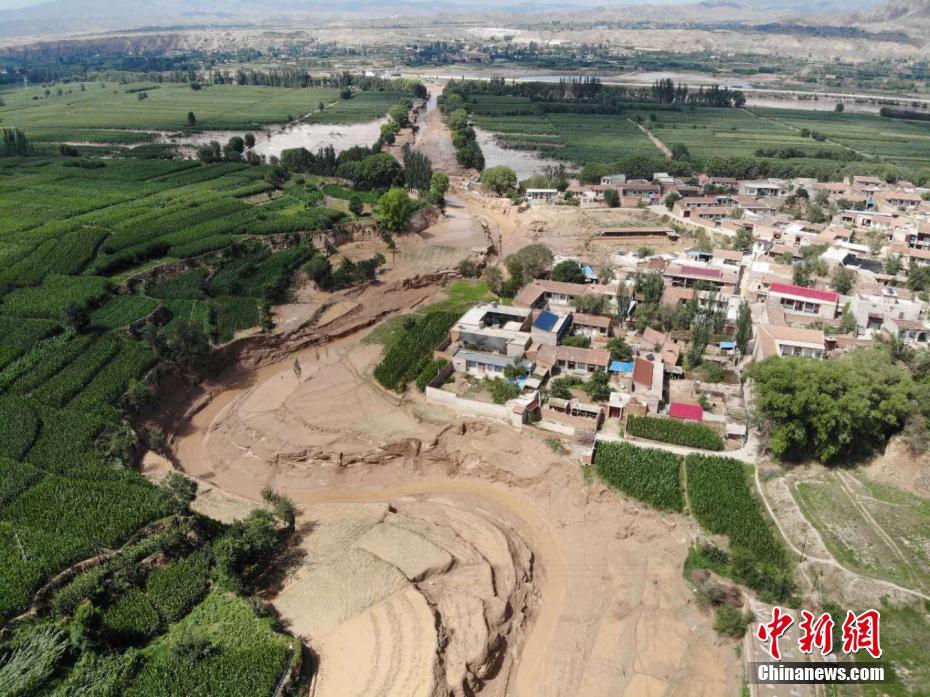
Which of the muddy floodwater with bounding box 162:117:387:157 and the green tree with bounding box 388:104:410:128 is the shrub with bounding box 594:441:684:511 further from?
the green tree with bounding box 388:104:410:128

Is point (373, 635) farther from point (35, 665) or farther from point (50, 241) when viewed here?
point (50, 241)

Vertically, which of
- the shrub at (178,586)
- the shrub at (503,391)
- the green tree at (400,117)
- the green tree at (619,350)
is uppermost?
the green tree at (400,117)

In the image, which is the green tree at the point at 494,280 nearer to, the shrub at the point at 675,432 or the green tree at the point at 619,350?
the green tree at the point at 619,350

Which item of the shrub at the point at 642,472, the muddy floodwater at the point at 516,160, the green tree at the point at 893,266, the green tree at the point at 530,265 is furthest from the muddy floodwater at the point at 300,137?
the shrub at the point at 642,472

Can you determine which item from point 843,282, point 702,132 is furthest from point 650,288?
point 702,132

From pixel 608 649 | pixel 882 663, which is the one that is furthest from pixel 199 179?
pixel 882 663

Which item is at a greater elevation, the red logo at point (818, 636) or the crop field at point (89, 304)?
the crop field at point (89, 304)

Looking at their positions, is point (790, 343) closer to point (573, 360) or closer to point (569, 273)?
point (573, 360)
